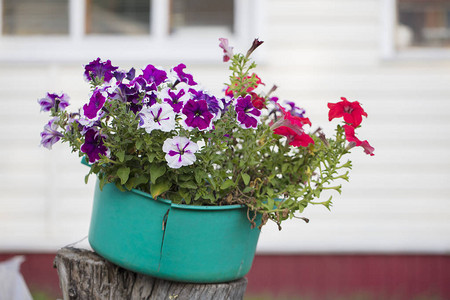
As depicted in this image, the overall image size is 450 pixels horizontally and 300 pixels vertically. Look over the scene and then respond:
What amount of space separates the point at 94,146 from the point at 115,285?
465 millimetres

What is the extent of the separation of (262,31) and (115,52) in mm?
1049

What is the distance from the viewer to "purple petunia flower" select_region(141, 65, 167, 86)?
134 cm

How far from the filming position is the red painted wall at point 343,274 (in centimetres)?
335

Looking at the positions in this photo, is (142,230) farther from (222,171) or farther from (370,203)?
(370,203)

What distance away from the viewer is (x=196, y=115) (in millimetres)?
1261

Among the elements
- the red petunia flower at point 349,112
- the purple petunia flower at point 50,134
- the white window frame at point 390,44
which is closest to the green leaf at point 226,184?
the red petunia flower at point 349,112

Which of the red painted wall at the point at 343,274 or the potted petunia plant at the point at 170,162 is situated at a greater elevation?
the potted petunia plant at the point at 170,162

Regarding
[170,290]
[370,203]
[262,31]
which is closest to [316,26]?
[262,31]

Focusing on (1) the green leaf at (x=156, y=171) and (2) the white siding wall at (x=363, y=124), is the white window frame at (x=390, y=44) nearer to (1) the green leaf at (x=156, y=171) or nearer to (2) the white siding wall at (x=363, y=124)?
(2) the white siding wall at (x=363, y=124)

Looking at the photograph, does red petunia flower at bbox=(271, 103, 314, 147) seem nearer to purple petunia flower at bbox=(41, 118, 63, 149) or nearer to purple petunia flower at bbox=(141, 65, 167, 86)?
purple petunia flower at bbox=(141, 65, 167, 86)

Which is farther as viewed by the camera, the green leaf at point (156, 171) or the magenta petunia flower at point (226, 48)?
the magenta petunia flower at point (226, 48)

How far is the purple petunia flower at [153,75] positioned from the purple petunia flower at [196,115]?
0.50 ft

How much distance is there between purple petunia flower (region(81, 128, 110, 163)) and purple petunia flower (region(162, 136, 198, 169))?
0.20 metres

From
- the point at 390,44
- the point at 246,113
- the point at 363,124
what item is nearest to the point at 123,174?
the point at 246,113
